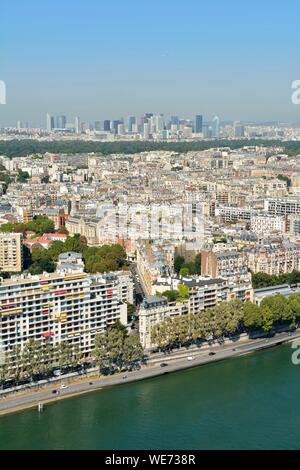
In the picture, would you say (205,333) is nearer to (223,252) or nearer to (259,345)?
(259,345)

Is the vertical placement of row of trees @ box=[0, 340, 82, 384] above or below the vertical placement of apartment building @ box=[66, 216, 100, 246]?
below

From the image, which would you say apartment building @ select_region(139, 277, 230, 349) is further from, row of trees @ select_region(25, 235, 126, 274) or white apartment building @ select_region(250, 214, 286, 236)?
white apartment building @ select_region(250, 214, 286, 236)

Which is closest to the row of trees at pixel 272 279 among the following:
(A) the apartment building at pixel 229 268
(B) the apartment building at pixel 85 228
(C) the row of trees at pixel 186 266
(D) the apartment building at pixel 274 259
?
(A) the apartment building at pixel 229 268

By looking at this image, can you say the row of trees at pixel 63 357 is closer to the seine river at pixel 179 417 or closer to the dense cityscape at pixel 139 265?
the dense cityscape at pixel 139 265

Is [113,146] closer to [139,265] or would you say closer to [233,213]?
[233,213]

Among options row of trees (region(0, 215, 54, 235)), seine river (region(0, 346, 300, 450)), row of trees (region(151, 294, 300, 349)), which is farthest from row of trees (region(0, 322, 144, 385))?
row of trees (region(0, 215, 54, 235))

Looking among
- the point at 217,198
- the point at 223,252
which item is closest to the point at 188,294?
the point at 223,252
